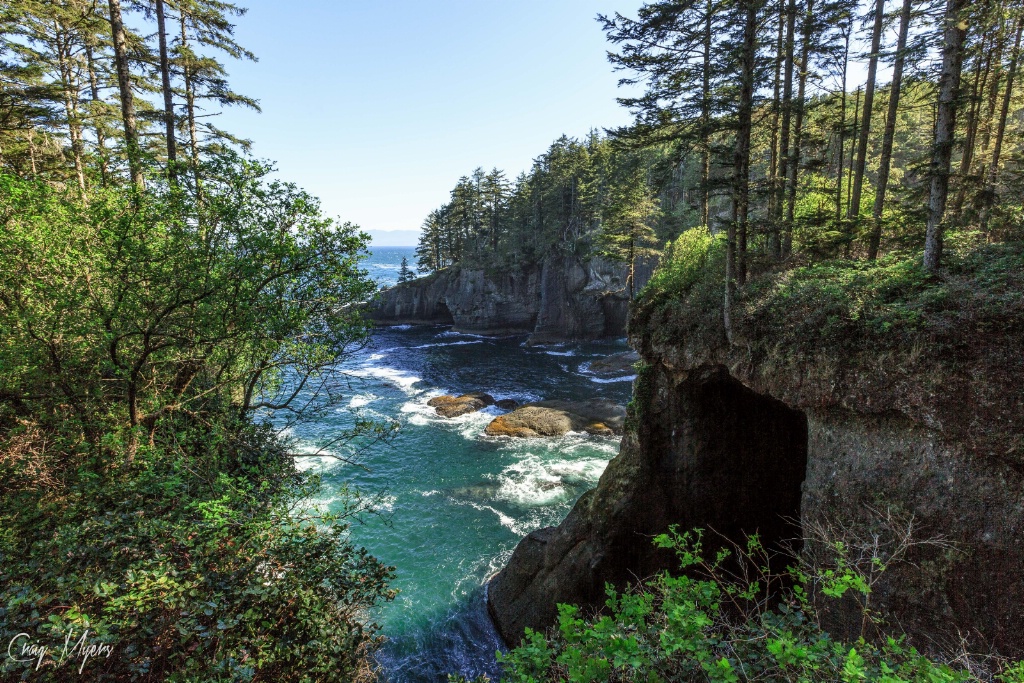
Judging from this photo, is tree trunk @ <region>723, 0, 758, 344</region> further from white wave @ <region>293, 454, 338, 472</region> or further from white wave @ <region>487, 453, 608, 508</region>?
white wave @ <region>293, 454, 338, 472</region>

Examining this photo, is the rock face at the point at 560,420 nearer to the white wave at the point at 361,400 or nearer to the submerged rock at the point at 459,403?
the submerged rock at the point at 459,403

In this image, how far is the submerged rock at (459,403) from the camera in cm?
2942

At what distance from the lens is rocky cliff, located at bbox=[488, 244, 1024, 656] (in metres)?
7.09

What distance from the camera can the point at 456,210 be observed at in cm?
6769

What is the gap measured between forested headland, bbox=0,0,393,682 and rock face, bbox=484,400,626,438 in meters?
16.4

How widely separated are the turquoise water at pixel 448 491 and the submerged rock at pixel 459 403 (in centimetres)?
79

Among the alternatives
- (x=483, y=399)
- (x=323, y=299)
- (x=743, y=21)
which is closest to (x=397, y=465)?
(x=483, y=399)

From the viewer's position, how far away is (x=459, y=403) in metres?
30.5

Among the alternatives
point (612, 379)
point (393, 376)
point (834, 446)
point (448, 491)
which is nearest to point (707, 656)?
point (834, 446)

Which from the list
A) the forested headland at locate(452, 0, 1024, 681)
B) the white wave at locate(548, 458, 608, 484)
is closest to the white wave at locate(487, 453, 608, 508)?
the white wave at locate(548, 458, 608, 484)

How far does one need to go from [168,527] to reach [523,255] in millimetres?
55456

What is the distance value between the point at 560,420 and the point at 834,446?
59.8 feet

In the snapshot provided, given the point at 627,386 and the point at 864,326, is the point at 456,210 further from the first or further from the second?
the point at 864,326

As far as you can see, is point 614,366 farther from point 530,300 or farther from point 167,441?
point 167,441
